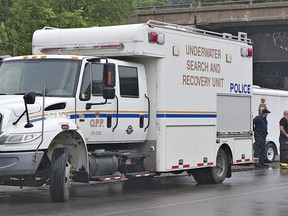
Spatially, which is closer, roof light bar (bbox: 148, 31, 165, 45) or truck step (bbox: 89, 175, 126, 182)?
truck step (bbox: 89, 175, 126, 182)

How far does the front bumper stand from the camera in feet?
39.4

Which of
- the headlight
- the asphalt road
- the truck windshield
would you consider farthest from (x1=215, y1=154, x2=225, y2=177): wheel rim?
the headlight

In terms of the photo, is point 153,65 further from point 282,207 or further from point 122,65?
point 282,207

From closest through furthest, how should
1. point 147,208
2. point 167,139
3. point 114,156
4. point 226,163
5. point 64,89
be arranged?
point 147,208 < point 64,89 < point 114,156 < point 167,139 < point 226,163

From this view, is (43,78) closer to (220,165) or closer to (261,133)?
(220,165)

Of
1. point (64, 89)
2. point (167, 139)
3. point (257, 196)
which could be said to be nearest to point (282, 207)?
point (257, 196)

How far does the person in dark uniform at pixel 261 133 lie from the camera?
22.1m

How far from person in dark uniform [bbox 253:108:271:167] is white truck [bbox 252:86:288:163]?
1.53m

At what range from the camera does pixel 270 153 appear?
80.5ft

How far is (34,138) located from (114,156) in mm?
2209

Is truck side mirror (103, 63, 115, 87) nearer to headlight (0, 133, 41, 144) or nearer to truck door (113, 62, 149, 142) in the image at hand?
truck door (113, 62, 149, 142)

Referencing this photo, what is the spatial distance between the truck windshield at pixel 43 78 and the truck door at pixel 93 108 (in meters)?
0.23

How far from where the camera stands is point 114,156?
14031 mm

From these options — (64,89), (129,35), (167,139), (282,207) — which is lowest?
(282,207)
